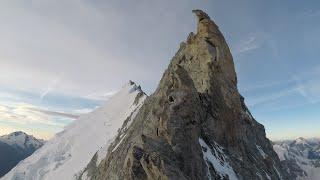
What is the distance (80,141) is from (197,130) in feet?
337

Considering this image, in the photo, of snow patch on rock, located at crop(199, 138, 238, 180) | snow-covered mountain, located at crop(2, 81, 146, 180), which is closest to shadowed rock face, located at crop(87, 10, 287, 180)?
snow patch on rock, located at crop(199, 138, 238, 180)

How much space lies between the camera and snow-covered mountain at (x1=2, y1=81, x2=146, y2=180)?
130m

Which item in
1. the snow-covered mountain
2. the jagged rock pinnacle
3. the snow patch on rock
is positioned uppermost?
the jagged rock pinnacle

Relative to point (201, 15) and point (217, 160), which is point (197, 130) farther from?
point (201, 15)

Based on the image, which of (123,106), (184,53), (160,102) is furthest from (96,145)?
(160,102)

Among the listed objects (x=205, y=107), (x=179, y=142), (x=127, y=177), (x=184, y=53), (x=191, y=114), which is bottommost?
(x=127, y=177)

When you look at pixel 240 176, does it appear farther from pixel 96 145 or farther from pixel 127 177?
pixel 96 145

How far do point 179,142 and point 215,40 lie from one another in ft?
120

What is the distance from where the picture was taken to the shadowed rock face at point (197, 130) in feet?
137

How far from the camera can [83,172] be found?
11381 centimetres

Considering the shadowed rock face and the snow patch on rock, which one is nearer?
the shadowed rock face

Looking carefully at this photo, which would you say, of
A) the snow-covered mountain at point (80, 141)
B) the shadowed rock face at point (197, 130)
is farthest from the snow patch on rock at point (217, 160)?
the snow-covered mountain at point (80, 141)

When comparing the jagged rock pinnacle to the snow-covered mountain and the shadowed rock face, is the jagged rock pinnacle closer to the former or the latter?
the shadowed rock face

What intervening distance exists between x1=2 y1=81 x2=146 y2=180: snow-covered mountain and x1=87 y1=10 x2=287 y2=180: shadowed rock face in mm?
48488
